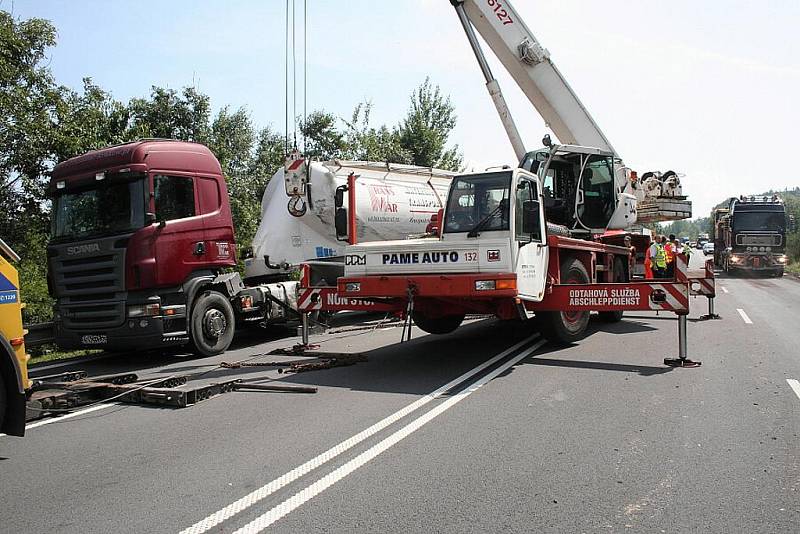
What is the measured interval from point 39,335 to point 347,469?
7195 millimetres

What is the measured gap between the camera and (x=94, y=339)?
9727 mm

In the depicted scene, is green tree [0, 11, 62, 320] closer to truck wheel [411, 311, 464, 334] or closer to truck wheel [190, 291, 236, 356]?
truck wheel [190, 291, 236, 356]

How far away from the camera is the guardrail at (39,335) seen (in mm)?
9797

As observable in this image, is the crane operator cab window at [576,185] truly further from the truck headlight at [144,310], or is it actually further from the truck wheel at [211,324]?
the truck headlight at [144,310]

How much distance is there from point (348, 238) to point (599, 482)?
18.6ft

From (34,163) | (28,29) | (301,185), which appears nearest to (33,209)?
(34,163)

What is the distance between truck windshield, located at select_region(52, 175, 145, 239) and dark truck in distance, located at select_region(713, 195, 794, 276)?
29298 millimetres

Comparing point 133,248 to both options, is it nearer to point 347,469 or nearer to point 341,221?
point 341,221

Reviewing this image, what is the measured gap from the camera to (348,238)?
31.0 ft

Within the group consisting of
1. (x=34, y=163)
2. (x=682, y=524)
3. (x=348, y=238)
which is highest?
(x=34, y=163)

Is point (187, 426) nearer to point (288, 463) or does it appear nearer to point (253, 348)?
point (288, 463)

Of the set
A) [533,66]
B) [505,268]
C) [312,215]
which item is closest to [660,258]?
[533,66]

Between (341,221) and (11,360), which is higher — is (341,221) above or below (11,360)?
above

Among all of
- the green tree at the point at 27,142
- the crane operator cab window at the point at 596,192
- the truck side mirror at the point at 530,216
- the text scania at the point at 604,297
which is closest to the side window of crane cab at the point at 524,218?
the truck side mirror at the point at 530,216
